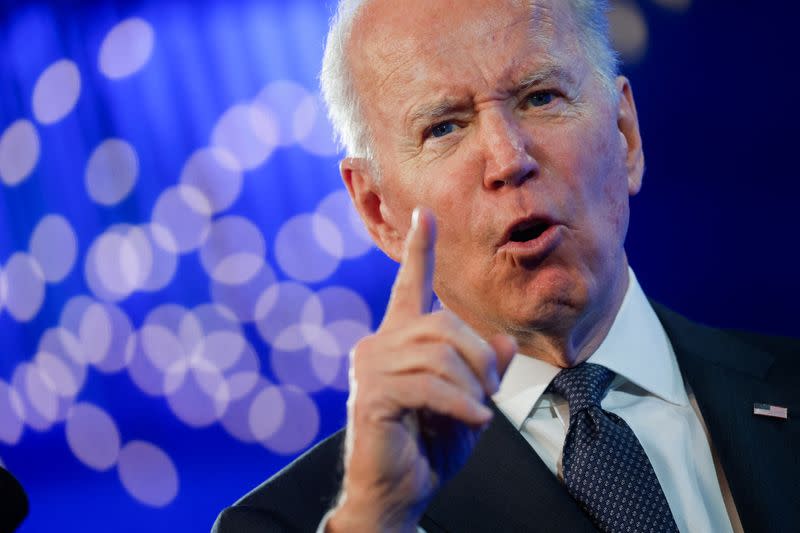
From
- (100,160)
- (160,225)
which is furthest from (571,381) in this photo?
(100,160)

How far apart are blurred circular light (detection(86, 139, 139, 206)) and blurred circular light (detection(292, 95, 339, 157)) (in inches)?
22.6

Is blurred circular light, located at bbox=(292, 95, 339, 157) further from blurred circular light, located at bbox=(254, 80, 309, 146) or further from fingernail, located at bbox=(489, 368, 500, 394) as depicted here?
fingernail, located at bbox=(489, 368, 500, 394)

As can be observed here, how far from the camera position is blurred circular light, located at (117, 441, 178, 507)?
273cm

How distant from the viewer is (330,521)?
107 centimetres

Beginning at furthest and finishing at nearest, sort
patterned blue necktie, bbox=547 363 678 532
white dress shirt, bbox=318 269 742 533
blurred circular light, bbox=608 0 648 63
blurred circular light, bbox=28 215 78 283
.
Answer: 1. blurred circular light, bbox=28 215 78 283
2. blurred circular light, bbox=608 0 648 63
3. white dress shirt, bbox=318 269 742 533
4. patterned blue necktie, bbox=547 363 678 532

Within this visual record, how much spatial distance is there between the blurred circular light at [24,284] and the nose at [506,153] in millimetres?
1999

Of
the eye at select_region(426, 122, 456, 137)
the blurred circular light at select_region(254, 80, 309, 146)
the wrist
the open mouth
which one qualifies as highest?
the blurred circular light at select_region(254, 80, 309, 146)

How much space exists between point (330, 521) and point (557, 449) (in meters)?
0.58

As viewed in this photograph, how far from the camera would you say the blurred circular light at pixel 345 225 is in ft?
8.67

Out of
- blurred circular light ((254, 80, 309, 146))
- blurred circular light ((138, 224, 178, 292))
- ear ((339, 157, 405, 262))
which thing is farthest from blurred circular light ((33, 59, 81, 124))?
ear ((339, 157, 405, 262))

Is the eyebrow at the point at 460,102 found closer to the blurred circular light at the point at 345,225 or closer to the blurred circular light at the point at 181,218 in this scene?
the blurred circular light at the point at 345,225

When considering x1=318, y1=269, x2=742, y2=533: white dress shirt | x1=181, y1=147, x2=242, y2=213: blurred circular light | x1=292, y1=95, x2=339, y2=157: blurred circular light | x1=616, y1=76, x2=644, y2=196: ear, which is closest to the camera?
x1=318, y1=269, x2=742, y2=533: white dress shirt

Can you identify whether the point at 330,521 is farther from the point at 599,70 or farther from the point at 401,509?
the point at 599,70

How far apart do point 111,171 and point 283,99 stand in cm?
66
